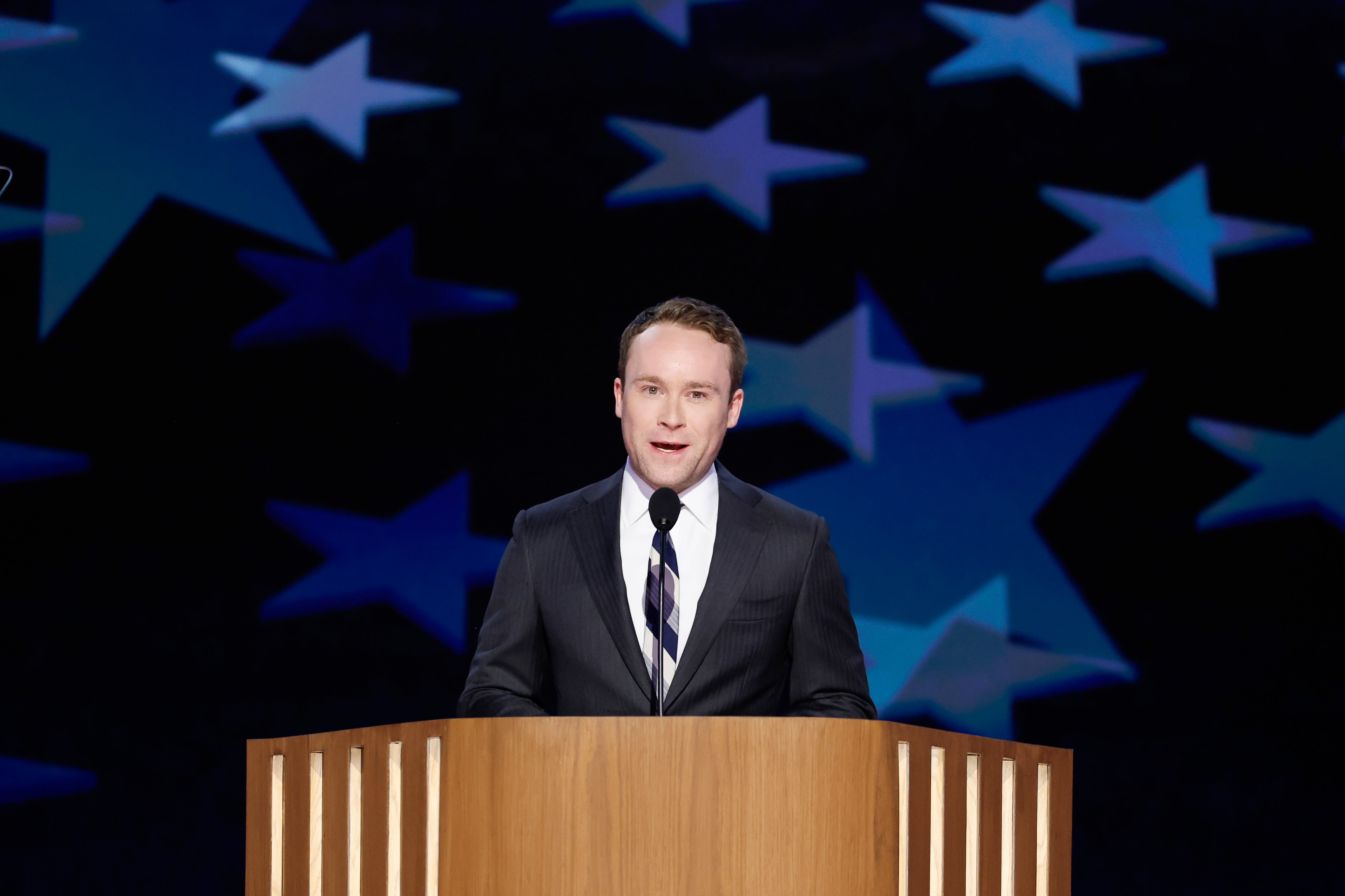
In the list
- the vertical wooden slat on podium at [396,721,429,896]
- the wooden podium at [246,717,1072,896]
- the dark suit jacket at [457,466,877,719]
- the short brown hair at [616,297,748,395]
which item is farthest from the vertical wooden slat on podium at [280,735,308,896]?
the short brown hair at [616,297,748,395]

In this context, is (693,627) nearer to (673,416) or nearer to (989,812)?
Result: (673,416)

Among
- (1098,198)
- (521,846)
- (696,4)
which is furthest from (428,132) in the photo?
(521,846)

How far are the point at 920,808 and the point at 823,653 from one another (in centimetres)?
41

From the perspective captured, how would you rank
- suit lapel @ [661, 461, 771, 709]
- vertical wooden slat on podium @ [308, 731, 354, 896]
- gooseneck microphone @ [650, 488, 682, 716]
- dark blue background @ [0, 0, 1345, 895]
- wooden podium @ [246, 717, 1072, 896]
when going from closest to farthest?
wooden podium @ [246, 717, 1072, 896], vertical wooden slat on podium @ [308, 731, 354, 896], gooseneck microphone @ [650, 488, 682, 716], suit lapel @ [661, 461, 771, 709], dark blue background @ [0, 0, 1345, 895]

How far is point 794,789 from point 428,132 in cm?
268

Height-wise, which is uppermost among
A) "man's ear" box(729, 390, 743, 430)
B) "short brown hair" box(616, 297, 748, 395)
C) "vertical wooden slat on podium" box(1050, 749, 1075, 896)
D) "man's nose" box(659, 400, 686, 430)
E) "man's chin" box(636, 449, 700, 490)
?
"short brown hair" box(616, 297, 748, 395)

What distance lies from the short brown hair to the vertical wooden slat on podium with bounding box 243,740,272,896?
757 millimetres

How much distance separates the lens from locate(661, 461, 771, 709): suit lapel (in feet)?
5.72

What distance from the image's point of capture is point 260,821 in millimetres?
1450

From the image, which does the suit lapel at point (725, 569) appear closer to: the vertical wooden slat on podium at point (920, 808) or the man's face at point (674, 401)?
the man's face at point (674, 401)

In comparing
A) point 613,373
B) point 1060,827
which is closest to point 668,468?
point 1060,827

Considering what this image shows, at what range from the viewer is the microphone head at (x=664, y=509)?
158cm

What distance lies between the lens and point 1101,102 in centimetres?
355

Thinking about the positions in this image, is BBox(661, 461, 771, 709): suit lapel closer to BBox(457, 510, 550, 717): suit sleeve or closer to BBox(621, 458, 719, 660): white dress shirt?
BBox(621, 458, 719, 660): white dress shirt
